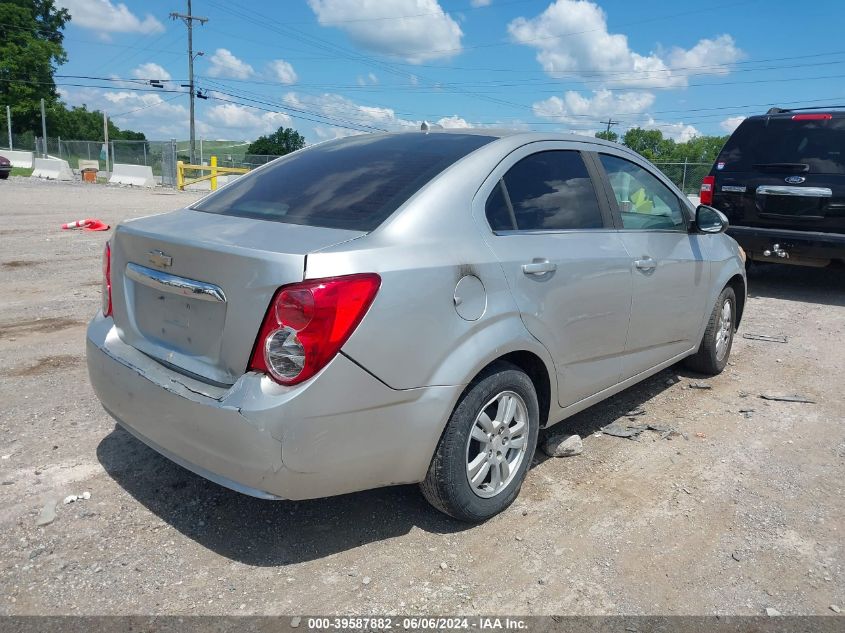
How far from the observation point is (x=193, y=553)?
280cm

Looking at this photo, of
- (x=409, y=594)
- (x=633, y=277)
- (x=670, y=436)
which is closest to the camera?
(x=409, y=594)

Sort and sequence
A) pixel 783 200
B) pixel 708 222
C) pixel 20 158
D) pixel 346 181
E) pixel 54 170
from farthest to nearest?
pixel 20 158 → pixel 54 170 → pixel 783 200 → pixel 708 222 → pixel 346 181

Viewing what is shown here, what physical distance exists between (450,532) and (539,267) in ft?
4.13

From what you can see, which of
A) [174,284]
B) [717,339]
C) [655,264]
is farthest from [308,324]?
[717,339]

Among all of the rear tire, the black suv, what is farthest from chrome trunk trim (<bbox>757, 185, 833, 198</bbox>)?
the rear tire

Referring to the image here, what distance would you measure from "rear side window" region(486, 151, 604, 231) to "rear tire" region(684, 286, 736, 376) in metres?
1.79

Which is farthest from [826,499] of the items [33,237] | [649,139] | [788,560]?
[649,139]

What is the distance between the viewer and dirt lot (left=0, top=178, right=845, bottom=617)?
2.59 meters

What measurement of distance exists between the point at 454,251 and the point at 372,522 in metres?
1.29

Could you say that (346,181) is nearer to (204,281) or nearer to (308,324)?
(204,281)

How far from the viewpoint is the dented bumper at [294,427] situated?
7.83 ft

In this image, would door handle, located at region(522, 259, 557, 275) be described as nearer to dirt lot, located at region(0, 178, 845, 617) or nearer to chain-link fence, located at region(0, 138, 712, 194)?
dirt lot, located at region(0, 178, 845, 617)

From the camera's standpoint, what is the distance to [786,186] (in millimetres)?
7734

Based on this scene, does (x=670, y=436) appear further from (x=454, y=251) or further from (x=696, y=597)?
→ (x=454, y=251)
